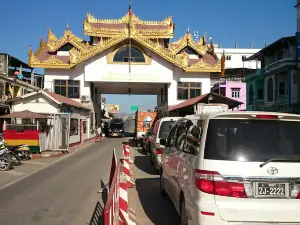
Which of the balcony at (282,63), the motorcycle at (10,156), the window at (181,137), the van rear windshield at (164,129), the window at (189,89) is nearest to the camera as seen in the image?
the window at (181,137)

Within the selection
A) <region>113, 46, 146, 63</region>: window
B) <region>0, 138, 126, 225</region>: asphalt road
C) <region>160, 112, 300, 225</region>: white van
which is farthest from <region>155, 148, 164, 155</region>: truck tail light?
<region>113, 46, 146, 63</region>: window

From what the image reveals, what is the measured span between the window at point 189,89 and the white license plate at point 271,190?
105 feet

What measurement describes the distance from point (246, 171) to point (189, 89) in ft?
106

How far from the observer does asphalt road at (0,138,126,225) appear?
6.36 m

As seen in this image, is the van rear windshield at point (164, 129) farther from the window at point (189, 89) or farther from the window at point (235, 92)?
the window at point (235, 92)

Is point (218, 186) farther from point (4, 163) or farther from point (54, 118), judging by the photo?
point (54, 118)

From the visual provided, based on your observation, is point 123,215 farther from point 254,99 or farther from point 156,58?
point 254,99

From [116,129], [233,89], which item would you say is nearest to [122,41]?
[116,129]

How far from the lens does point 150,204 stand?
7535 millimetres

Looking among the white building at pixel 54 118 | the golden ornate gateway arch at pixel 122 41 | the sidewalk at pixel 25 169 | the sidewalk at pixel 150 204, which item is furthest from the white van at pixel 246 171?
the golden ornate gateway arch at pixel 122 41

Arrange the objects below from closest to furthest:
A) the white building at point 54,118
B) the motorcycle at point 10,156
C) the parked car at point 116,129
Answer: the motorcycle at point 10,156 < the white building at point 54,118 < the parked car at point 116,129

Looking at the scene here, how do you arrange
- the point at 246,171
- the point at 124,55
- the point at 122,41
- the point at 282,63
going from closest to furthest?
the point at 246,171
the point at 282,63
the point at 122,41
the point at 124,55

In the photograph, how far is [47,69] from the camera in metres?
35.0

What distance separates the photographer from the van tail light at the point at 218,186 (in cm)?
396
